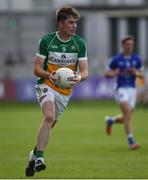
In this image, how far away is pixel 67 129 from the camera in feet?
90.7

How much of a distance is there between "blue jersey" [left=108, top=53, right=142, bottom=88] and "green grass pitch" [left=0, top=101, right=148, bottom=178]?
1.45 meters

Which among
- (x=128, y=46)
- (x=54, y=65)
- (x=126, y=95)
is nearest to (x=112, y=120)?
(x=126, y=95)

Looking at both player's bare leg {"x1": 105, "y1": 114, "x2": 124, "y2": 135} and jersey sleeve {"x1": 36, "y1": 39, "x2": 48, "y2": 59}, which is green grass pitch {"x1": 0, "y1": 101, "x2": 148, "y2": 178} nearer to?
player's bare leg {"x1": 105, "y1": 114, "x2": 124, "y2": 135}

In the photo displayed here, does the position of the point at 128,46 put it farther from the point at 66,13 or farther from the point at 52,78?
the point at 52,78

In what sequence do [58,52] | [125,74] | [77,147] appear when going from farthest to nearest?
[125,74]
[77,147]
[58,52]

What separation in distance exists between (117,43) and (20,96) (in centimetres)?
1654

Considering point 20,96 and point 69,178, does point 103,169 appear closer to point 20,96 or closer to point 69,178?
point 69,178

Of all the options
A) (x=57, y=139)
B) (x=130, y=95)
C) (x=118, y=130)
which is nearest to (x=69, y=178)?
(x=130, y=95)

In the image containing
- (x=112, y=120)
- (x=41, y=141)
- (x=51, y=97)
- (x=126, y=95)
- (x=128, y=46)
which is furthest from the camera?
(x=112, y=120)

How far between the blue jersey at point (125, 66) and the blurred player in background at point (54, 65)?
22.1 ft

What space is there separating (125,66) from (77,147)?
2.23m

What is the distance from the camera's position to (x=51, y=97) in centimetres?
1476

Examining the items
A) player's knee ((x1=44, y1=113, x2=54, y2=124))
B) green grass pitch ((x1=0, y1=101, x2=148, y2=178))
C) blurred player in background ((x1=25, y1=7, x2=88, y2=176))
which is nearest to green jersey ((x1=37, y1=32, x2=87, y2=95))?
blurred player in background ((x1=25, y1=7, x2=88, y2=176))

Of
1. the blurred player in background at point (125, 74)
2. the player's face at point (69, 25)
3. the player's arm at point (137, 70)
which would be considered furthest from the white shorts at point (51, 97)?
the player's arm at point (137, 70)
